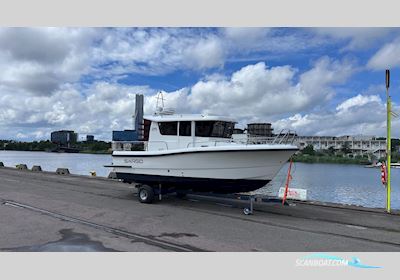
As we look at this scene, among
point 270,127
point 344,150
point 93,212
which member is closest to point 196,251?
point 93,212

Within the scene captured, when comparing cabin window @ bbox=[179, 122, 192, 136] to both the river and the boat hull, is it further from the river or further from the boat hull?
the river

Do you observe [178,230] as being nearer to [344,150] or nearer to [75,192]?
[75,192]

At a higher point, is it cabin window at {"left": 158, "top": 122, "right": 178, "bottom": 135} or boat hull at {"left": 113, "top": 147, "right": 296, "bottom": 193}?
cabin window at {"left": 158, "top": 122, "right": 178, "bottom": 135}

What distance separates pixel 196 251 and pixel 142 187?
20.9 feet

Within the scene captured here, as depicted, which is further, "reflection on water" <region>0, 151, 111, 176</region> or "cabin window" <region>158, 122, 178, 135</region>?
"reflection on water" <region>0, 151, 111, 176</region>

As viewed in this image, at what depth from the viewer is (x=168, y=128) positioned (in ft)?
41.5

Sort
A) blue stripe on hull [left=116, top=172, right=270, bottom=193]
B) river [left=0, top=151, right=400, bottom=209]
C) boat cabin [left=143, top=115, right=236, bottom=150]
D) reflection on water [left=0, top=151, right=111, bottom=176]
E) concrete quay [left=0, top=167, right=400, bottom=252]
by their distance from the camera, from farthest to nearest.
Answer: reflection on water [left=0, top=151, right=111, bottom=176] < river [left=0, top=151, right=400, bottom=209] < boat cabin [left=143, top=115, right=236, bottom=150] < blue stripe on hull [left=116, top=172, right=270, bottom=193] < concrete quay [left=0, top=167, right=400, bottom=252]

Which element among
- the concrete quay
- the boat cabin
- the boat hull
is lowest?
the concrete quay

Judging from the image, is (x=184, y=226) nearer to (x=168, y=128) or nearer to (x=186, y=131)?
(x=186, y=131)

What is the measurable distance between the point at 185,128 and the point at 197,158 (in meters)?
1.43

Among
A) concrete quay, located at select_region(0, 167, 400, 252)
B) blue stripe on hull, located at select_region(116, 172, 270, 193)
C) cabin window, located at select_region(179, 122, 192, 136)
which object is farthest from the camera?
cabin window, located at select_region(179, 122, 192, 136)

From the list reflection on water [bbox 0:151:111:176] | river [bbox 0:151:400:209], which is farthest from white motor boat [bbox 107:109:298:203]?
reflection on water [bbox 0:151:111:176]

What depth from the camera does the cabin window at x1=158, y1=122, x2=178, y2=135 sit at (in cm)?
1248

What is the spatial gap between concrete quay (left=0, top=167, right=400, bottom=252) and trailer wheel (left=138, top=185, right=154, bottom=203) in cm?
37
